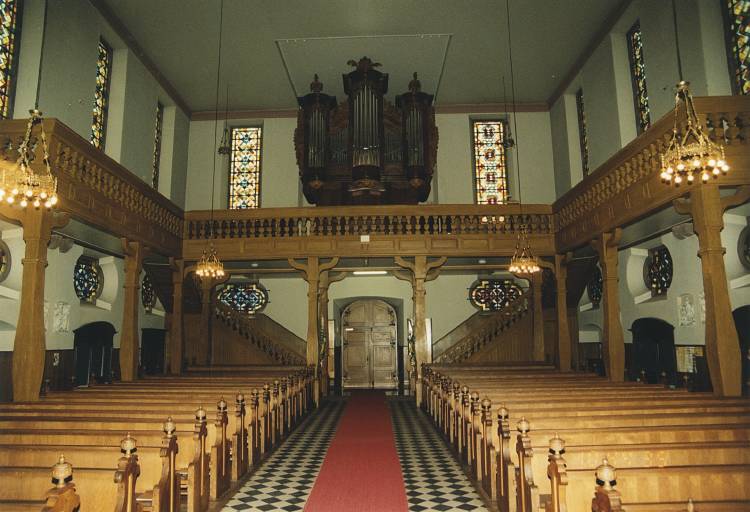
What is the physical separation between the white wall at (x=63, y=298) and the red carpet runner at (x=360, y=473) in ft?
21.3

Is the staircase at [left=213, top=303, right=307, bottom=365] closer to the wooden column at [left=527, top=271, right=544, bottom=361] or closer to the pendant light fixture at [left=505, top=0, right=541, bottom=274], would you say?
the wooden column at [left=527, top=271, right=544, bottom=361]

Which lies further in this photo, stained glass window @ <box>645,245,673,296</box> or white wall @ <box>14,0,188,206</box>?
stained glass window @ <box>645,245,673,296</box>

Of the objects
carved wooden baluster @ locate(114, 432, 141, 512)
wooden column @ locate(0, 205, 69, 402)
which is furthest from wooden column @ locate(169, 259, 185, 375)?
carved wooden baluster @ locate(114, 432, 141, 512)

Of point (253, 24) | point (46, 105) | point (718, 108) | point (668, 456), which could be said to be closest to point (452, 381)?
point (668, 456)

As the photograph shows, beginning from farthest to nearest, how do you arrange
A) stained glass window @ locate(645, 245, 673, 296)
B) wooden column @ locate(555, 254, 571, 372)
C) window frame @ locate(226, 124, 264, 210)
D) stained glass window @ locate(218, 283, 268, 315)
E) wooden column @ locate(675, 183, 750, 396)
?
stained glass window @ locate(218, 283, 268, 315), window frame @ locate(226, 124, 264, 210), wooden column @ locate(555, 254, 571, 372), stained glass window @ locate(645, 245, 673, 296), wooden column @ locate(675, 183, 750, 396)

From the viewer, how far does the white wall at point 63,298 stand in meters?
10.3

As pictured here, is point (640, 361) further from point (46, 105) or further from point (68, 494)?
point (46, 105)

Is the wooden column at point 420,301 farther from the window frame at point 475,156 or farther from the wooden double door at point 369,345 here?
the wooden double door at point 369,345

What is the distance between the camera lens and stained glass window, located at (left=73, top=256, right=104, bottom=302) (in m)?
13.2

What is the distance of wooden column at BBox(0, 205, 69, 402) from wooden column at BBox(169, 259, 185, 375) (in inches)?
223

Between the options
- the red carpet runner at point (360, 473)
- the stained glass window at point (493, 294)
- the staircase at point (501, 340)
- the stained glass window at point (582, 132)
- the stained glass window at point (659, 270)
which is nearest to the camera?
the red carpet runner at point (360, 473)

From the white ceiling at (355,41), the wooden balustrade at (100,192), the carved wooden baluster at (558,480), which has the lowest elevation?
the carved wooden baluster at (558,480)

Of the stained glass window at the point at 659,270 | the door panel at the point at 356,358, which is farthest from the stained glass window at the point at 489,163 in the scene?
the door panel at the point at 356,358

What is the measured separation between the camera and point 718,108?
8117 mm
